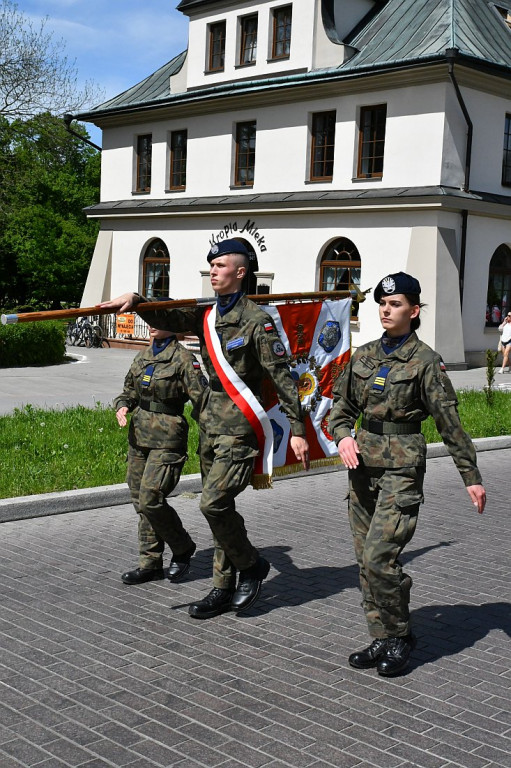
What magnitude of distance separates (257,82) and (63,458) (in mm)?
20846

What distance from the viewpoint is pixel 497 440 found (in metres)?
13.6

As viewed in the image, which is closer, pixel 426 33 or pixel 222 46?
pixel 426 33

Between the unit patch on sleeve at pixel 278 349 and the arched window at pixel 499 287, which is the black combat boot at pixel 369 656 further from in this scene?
the arched window at pixel 499 287

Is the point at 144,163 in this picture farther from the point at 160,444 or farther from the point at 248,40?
the point at 160,444

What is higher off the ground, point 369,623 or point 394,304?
point 394,304

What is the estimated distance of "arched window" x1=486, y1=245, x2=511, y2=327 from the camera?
88.5ft

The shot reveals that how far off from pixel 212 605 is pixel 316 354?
193 centimetres

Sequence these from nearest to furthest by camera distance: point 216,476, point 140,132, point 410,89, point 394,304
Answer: point 394,304 < point 216,476 < point 410,89 < point 140,132

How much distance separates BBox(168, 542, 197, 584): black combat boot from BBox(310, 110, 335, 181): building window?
2213 cm

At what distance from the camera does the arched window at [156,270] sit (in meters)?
32.8

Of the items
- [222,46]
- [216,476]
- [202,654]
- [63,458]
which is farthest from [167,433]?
[222,46]

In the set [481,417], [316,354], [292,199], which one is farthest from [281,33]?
[316,354]

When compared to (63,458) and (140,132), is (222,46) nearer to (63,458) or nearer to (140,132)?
(140,132)

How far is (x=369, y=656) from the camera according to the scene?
201 inches
